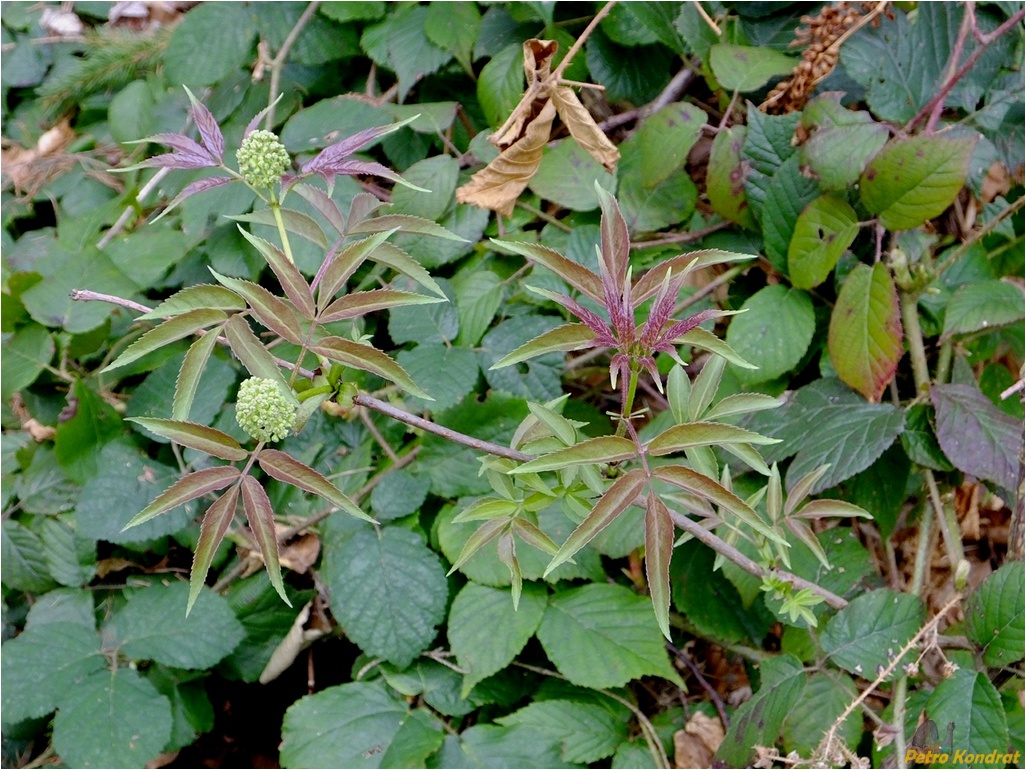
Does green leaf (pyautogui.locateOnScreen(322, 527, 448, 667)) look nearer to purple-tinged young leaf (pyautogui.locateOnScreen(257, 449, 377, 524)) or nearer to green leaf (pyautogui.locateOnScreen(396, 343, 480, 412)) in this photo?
green leaf (pyautogui.locateOnScreen(396, 343, 480, 412))

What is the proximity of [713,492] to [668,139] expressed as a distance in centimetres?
89

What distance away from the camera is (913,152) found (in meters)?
1.24

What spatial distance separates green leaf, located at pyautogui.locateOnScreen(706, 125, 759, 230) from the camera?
1387 millimetres

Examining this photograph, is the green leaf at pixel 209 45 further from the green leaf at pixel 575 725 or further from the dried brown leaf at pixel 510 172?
the green leaf at pixel 575 725

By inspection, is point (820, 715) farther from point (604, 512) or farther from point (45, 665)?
point (45, 665)

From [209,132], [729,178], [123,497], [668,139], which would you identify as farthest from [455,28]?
[123,497]

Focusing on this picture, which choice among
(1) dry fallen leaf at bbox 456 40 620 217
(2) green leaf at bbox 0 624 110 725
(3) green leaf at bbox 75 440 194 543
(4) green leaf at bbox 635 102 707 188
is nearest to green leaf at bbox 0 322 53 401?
(3) green leaf at bbox 75 440 194 543

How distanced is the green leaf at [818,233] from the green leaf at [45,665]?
136cm

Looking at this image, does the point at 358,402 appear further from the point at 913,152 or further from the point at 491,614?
the point at 913,152

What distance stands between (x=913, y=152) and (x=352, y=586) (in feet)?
3.70

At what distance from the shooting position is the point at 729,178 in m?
1.39

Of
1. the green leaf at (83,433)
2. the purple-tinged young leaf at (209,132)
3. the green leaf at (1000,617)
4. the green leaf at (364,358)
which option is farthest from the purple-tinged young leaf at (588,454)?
the green leaf at (83,433)

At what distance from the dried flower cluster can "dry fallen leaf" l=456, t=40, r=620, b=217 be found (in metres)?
0.33

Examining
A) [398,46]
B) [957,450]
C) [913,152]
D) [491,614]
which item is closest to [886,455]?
[957,450]
